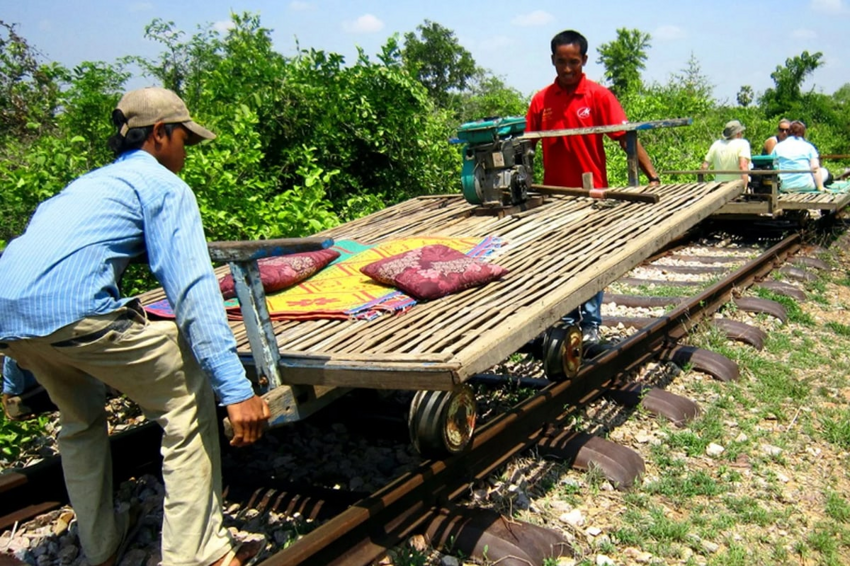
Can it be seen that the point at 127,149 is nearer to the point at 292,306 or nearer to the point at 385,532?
the point at 292,306

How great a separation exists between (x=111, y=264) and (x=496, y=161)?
3072 mm

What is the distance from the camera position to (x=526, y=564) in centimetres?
301

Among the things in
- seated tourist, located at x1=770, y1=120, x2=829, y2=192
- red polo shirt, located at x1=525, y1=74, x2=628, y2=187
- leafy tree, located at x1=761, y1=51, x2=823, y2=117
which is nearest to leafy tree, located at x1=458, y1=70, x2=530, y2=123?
red polo shirt, located at x1=525, y1=74, x2=628, y2=187

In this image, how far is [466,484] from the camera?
3570 mm

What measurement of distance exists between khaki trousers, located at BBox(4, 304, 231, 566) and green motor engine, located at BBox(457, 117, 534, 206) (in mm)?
2855

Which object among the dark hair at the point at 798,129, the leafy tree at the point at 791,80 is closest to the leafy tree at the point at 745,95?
the leafy tree at the point at 791,80

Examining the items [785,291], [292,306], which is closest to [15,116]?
[292,306]

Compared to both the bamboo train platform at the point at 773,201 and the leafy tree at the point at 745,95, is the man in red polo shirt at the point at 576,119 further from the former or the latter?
the leafy tree at the point at 745,95

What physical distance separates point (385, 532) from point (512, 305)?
42.8 inches

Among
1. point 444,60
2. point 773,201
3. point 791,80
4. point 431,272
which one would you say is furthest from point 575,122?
point 444,60

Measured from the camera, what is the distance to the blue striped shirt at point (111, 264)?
2.54 metres

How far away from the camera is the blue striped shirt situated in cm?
254

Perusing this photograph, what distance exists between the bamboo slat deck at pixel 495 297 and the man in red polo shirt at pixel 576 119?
0.25m

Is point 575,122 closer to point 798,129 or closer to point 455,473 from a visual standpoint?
point 455,473
